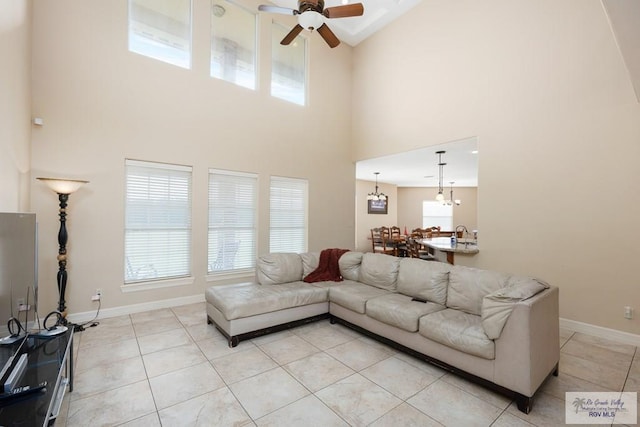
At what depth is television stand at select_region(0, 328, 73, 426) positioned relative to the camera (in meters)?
1.25

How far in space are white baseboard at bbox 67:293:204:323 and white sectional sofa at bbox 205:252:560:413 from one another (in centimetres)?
122

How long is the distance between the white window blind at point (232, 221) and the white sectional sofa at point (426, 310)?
4.25ft

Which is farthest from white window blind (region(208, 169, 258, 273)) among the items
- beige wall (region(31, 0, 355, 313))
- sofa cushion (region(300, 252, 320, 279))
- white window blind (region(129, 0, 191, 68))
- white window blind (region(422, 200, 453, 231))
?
white window blind (region(422, 200, 453, 231))

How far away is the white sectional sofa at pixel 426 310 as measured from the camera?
6.82 feet

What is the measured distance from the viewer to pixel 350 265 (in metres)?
4.14

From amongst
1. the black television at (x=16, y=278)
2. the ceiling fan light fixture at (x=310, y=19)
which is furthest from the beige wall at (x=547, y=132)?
the black television at (x=16, y=278)

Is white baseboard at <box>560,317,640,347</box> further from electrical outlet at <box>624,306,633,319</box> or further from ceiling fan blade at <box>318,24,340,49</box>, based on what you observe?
ceiling fan blade at <box>318,24,340,49</box>

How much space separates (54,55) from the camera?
351 centimetres

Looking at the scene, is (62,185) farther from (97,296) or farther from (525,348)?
(525,348)

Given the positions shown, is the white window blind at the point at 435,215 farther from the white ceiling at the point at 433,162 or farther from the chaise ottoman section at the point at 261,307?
the chaise ottoman section at the point at 261,307

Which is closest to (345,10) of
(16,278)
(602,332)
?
(16,278)

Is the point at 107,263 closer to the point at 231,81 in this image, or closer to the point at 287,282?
the point at 287,282

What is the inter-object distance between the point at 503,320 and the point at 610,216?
2.49 meters

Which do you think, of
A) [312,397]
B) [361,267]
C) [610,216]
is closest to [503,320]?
[312,397]
